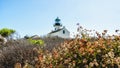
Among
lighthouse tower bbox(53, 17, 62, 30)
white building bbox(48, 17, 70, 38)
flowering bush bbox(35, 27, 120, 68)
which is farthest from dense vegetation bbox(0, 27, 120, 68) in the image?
lighthouse tower bbox(53, 17, 62, 30)

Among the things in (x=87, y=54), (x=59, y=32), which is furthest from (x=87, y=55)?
(x=59, y=32)

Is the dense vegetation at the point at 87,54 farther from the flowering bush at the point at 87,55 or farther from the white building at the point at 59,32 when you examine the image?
the white building at the point at 59,32

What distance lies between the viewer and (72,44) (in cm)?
781

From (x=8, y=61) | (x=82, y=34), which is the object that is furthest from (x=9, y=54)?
(x=82, y=34)

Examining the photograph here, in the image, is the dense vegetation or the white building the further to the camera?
the white building

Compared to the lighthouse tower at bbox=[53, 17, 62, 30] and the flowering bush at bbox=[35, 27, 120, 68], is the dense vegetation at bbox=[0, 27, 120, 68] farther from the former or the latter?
the lighthouse tower at bbox=[53, 17, 62, 30]

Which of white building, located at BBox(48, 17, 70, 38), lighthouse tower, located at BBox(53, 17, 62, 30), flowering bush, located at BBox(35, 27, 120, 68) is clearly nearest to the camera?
flowering bush, located at BBox(35, 27, 120, 68)

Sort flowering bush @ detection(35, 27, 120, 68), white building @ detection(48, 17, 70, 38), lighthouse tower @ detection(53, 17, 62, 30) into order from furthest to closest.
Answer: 1. lighthouse tower @ detection(53, 17, 62, 30)
2. white building @ detection(48, 17, 70, 38)
3. flowering bush @ detection(35, 27, 120, 68)

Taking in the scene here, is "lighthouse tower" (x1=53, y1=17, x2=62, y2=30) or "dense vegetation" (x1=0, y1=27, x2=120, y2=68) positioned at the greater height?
"lighthouse tower" (x1=53, y1=17, x2=62, y2=30)

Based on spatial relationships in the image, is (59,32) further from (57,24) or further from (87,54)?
(87,54)

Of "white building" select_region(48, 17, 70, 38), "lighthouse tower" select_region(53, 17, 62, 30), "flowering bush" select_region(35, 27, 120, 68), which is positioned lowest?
"flowering bush" select_region(35, 27, 120, 68)

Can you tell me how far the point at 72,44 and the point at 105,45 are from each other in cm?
69

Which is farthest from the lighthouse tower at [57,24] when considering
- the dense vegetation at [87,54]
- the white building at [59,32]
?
the dense vegetation at [87,54]

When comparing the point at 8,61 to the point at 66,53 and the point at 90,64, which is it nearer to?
the point at 66,53
